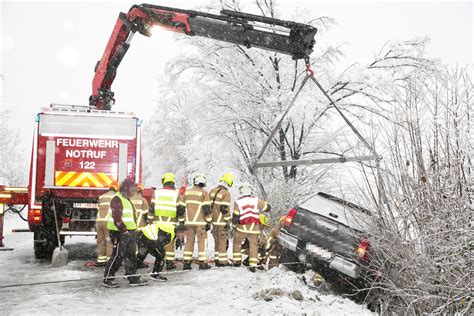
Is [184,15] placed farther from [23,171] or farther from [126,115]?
[23,171]

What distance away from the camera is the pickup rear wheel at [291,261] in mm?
7688

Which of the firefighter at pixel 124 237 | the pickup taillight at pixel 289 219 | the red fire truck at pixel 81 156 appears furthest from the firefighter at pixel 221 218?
the red fire truck at pixel 81 156

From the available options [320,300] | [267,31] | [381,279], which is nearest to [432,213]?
[381,279]

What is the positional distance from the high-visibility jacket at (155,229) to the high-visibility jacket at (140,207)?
1.08 m

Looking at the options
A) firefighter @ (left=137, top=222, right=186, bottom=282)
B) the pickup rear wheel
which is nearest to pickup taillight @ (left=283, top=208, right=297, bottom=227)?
the pickup rear wheel

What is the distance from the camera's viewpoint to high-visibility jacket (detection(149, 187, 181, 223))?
8.63 m

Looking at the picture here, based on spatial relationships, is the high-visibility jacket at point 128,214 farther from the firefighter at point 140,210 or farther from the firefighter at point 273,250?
the firefighter at point 273,250

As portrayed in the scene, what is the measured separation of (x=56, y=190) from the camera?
10086mm

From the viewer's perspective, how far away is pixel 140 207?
29.6 ft

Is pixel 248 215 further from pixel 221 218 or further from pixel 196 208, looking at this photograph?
pixel 196 208

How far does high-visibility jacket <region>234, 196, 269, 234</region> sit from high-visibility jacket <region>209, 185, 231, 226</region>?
0.21 metres

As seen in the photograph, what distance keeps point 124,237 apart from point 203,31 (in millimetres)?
3680

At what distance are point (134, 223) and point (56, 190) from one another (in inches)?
142

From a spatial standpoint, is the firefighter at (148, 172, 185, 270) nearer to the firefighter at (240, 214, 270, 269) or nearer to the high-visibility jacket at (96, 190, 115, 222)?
the high-visibility jacket at (96, 190, 115, 222)
